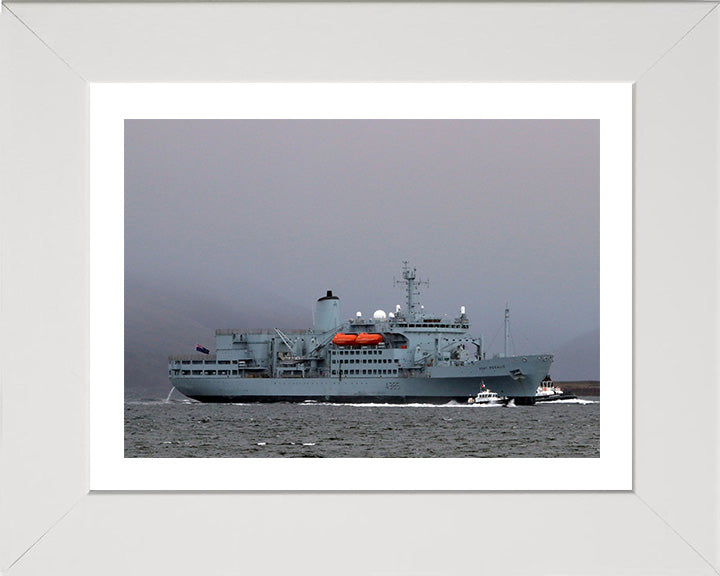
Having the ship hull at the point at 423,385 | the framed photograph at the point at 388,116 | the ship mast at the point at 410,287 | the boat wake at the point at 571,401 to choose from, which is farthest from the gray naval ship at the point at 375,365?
the framed photograph at the point at 388,116

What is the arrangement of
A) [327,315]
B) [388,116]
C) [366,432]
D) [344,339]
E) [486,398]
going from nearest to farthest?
1. [388,116]
2. [366,432]
3. [486,398]
4. [344,339]
5. [327,315]

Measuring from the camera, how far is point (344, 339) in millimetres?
26828

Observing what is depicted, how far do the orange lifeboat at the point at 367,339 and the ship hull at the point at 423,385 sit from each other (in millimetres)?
954

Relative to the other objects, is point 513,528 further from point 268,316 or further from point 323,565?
point 268,316

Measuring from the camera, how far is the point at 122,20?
2311 millimetres

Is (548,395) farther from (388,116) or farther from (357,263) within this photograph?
(388,116)

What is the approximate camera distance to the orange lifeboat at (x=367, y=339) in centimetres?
2667

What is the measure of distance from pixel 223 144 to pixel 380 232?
6927 mm

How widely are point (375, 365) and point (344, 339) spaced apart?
1.10 meters

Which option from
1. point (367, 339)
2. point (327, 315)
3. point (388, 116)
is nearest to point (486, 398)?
point (367, 339)

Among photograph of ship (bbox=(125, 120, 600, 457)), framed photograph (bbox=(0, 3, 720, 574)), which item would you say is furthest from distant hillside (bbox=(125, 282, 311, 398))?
framed photograph (bbox=(0, 3, 720, 574))

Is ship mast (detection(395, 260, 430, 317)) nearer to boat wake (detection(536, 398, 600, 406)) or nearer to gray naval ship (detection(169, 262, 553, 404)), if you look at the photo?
gray naval ship (detection(169, 262, 553, 404))

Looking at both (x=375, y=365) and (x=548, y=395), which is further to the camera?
(x=548, y=395)
